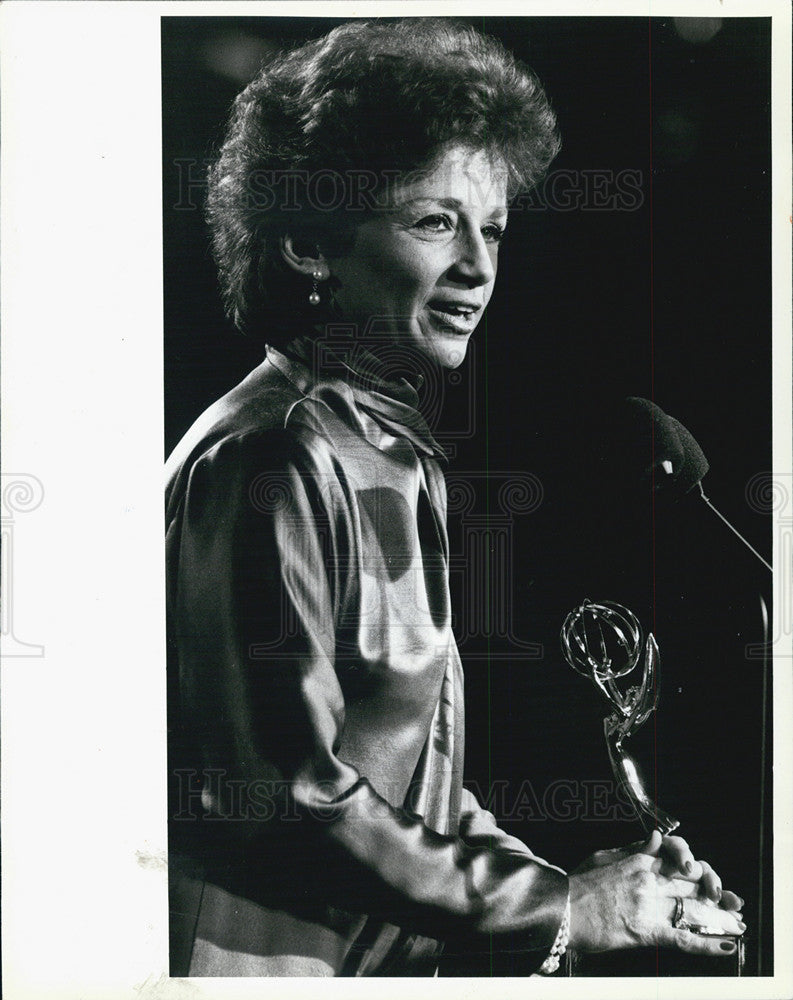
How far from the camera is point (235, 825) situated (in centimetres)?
144

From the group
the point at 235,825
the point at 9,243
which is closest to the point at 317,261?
the point at 9,243

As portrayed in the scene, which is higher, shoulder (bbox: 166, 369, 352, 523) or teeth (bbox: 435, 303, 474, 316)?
teeth (bbox: 435, 303, 474, 316)

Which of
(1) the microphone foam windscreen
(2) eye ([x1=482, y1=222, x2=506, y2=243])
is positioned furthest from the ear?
(1) the microphone foam windscreen

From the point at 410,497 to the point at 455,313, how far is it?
0.30 meters

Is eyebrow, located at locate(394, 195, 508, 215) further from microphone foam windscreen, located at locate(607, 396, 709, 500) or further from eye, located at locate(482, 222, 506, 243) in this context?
microphone foam windscreen, located at locate(607, 396, 709, 500)

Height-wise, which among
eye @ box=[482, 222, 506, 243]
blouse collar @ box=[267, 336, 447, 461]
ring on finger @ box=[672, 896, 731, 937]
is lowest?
ring on finger @ box=[672, 896, 731, 937]

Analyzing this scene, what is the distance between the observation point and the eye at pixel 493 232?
146 centimetres

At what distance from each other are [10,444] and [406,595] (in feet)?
2.27

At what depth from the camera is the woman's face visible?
4.69 feet

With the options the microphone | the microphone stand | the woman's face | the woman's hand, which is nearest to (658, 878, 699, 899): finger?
the woman's hand

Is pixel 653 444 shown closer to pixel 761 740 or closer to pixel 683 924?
pixel 761 740

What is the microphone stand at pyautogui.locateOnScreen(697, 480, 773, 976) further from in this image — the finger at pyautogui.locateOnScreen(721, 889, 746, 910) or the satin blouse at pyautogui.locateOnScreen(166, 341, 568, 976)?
the satin blouse at pyautogui.locateOnScreen(166, 341, 568, 976)

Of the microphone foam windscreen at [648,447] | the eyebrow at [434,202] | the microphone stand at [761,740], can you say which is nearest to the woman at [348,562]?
the eyebrow at [434,202]

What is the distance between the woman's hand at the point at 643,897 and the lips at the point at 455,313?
883 mm
